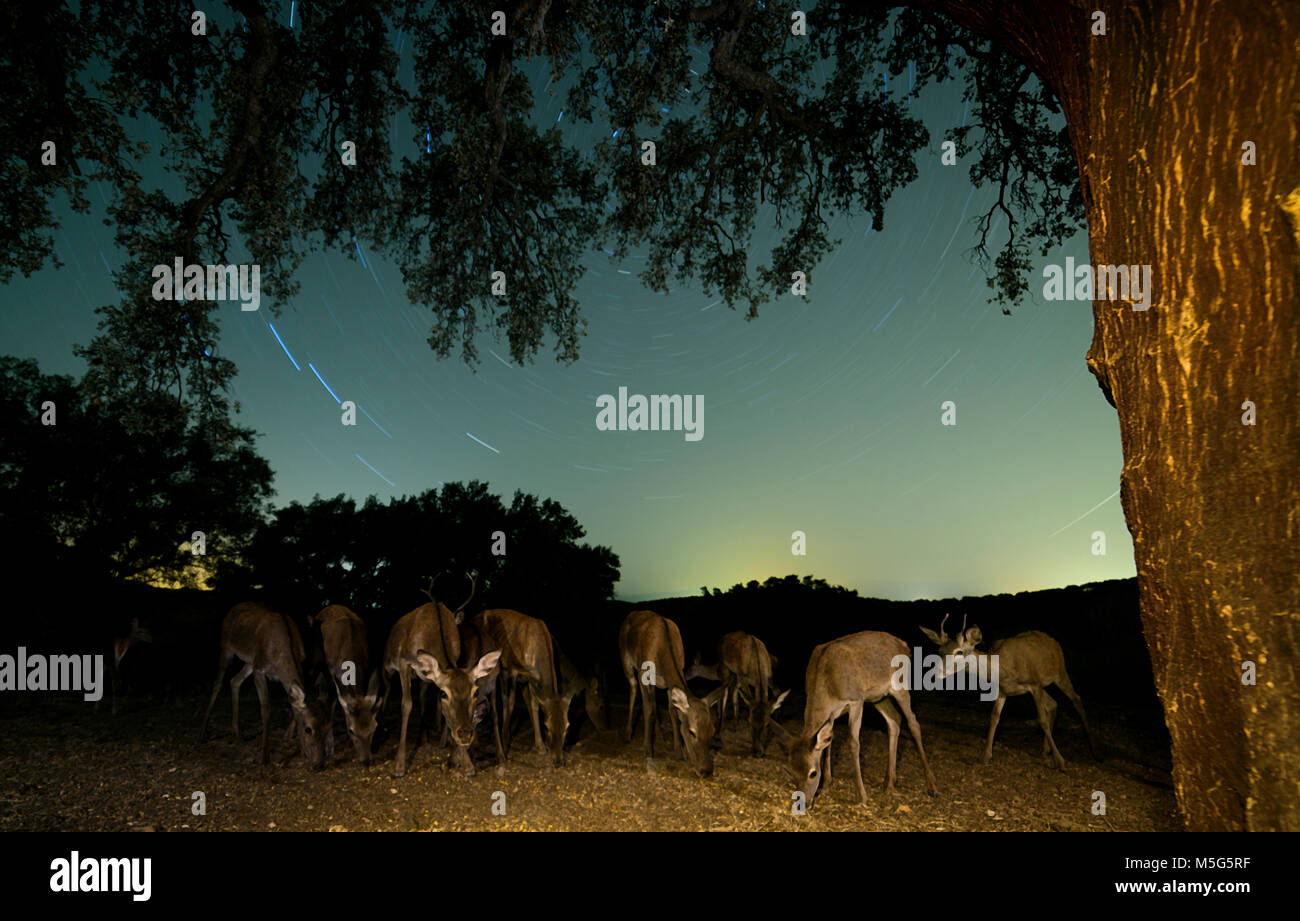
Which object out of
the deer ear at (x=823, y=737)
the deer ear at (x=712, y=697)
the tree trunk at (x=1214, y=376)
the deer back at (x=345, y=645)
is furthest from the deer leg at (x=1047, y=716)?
the deer back at (x=345, y=645)

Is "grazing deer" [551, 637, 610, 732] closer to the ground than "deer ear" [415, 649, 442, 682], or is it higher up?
closer to the ground

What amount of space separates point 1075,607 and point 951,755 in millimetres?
15835

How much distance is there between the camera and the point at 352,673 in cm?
870

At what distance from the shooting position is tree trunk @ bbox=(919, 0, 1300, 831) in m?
2.46

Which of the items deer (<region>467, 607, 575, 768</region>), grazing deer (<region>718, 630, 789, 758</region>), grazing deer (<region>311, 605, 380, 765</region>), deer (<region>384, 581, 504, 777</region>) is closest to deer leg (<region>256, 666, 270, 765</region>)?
grazing deer (<region>311, 605, 380, 765</region>)

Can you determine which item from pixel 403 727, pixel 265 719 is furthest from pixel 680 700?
pixel 265 719

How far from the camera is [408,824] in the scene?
230 inches

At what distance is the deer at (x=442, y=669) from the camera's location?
24.9 feet

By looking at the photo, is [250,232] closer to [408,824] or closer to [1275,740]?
[408,824]

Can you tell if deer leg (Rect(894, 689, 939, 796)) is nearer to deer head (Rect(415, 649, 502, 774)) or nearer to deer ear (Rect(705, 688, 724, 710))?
deer ear (Rect(705, 688, 724, 710))

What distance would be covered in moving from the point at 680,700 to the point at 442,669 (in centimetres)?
306

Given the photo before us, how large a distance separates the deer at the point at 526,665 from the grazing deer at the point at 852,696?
337 cm

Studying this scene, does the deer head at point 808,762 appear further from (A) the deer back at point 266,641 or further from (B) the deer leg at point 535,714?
(A) the deer back at point 266,641
